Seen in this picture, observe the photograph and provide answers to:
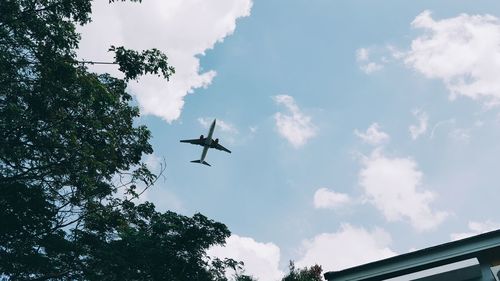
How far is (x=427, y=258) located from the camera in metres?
8.02

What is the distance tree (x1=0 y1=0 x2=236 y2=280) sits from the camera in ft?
44.0

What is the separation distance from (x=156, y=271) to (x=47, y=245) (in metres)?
6.12

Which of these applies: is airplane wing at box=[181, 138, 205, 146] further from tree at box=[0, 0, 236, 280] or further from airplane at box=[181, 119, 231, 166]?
tree at box=[0, 0, 236, 280]

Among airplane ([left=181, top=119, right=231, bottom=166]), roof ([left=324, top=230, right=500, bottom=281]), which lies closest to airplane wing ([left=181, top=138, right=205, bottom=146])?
airplane ([left=181, top=119, right=231, bottom=166])

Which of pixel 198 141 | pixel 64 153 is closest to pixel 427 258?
pixel 64 153

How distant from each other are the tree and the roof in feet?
32.9

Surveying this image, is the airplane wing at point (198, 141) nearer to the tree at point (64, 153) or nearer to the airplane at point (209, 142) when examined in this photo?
the airplane at point (209, 142)

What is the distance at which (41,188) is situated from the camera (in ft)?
50.9

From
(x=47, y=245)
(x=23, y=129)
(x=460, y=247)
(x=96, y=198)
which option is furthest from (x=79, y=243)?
(x=460, y=247)

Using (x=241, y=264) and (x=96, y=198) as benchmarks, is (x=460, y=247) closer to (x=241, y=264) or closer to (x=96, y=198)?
(x=96, y=198)

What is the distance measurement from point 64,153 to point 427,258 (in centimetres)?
1324

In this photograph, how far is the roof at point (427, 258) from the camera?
25.5 ft

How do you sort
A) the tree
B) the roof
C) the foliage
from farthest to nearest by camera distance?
1. the foliage
2. the tree
3. the roof

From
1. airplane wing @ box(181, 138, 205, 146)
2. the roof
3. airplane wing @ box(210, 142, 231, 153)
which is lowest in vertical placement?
the roof
